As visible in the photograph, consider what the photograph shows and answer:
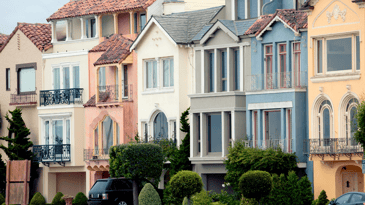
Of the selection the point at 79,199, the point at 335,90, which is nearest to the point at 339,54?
the point at 335,90

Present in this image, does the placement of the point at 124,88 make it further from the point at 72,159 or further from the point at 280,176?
the point at 280,176

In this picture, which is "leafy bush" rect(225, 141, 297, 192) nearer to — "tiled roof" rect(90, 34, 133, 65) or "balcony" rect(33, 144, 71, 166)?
"tiled roof" rect(90, 34, 133, 65)

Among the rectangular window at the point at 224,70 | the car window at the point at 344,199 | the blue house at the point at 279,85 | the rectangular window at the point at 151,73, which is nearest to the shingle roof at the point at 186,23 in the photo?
the rectangular window at the point at 151,73

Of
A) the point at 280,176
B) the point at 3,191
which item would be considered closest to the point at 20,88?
the point at 3,191

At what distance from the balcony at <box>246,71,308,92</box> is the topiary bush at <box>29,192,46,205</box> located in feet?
60.1

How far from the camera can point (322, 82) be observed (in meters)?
49.9

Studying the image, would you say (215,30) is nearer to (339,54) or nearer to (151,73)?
(151,73)

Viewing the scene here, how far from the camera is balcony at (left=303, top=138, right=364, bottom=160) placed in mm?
48000

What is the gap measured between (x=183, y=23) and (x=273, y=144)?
11065mm

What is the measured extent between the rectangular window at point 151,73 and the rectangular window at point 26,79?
1137 cm

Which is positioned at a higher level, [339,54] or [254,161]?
[339,54]

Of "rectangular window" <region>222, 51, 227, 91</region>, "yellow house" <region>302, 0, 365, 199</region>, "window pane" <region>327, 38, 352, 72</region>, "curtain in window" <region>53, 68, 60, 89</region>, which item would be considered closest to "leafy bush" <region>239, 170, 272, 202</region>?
"yellow house" <region>302, 0, 365, 199</region>

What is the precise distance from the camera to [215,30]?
5578 cm

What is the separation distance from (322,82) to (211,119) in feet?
27.7
